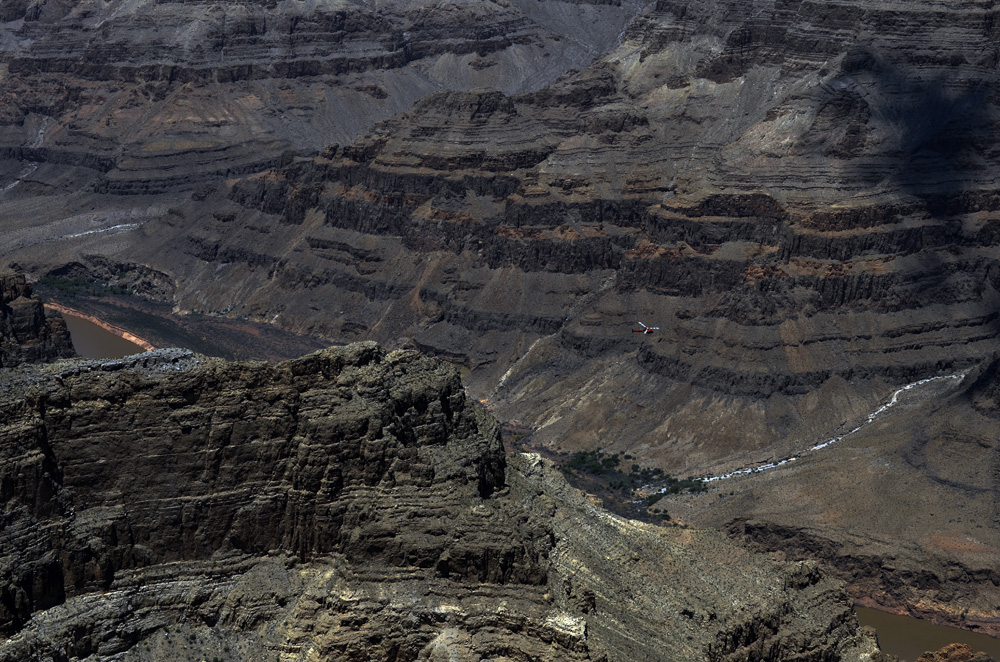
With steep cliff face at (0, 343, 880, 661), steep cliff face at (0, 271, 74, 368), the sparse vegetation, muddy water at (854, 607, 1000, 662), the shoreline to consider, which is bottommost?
the shoreline

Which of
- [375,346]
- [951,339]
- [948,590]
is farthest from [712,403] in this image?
[375,346]

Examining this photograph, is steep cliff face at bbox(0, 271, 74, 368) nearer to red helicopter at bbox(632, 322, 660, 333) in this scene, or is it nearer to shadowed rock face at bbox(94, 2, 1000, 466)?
shadowed rock face at bbox(94, 2, 1000, 466)

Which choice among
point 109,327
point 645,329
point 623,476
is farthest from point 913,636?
point 109,327

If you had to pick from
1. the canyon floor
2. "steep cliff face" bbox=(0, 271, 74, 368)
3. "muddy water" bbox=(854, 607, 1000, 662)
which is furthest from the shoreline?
"muddy water" bbox=(854, 607, 1000, 662)

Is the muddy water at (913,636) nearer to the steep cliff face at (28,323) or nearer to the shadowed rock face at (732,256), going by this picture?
the shadowed rock face at (732,256)

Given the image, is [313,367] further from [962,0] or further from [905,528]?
[962,0]

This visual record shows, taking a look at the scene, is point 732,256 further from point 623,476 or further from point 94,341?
point 94,341

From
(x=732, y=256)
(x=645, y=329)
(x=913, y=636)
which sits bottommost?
(x=645, y=329)
